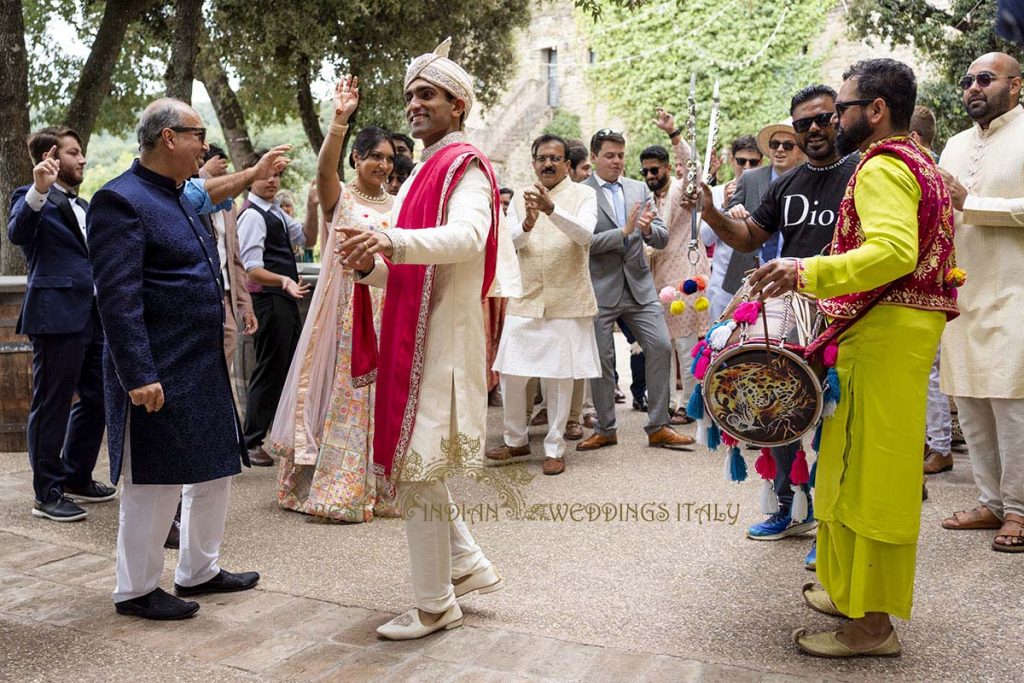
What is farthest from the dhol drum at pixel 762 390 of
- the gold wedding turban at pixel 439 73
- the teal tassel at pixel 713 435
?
the gold wedding turban at pixel 439 73

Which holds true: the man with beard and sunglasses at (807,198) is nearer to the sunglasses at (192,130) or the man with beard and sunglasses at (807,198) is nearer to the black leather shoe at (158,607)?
the sunglasses at (192,130)

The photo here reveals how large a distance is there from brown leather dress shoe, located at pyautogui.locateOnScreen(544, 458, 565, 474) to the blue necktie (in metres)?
1.80

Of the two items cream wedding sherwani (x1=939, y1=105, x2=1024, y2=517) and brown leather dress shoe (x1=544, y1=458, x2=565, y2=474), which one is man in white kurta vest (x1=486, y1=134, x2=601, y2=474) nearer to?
brown leather dress shoe (x1=544, y1=458, x2=565, y2=474)

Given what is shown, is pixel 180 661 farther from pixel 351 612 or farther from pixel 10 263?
pixel 10 263

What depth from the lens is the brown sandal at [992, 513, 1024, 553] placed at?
4406 mm

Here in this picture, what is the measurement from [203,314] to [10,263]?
4731mm

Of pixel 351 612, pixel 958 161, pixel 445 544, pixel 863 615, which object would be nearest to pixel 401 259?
pixel 445 544

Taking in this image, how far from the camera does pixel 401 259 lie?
10.1 feet

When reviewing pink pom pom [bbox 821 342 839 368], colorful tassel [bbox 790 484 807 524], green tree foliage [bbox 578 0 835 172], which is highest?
green tree foliage [bbox 578 0 835 172]

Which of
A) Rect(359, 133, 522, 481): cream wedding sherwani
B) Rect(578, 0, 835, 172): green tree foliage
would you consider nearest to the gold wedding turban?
Rect(359, 133, 522, 481): cream wedding sherwani

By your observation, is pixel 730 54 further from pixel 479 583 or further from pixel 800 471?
pixel 479 583

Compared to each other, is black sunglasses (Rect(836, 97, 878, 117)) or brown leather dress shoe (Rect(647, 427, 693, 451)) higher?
black sunglasses (Rect(836, 97, 878, 117))

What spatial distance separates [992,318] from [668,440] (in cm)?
262

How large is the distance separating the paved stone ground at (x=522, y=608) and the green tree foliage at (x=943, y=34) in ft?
29.1
